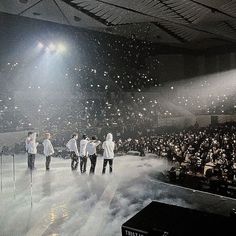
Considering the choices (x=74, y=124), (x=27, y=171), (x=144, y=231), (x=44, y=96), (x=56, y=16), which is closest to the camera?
(x=144, y=231)

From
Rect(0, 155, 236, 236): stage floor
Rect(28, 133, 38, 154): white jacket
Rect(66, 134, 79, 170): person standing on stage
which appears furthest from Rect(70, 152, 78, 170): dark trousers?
Rect(28, 133, 38, 154): white jacket

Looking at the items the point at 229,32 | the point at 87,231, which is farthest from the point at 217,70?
the point at 87,231

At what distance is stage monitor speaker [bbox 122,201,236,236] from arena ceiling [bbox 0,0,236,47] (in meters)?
4.41

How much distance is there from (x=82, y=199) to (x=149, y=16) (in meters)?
4.09

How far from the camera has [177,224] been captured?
1.88 m

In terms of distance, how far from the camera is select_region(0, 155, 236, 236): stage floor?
4055mm

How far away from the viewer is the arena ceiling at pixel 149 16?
19.0 ft

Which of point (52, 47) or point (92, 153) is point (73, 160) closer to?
point (92, 153)

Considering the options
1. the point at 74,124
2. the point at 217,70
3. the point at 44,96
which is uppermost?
the point at 217,70

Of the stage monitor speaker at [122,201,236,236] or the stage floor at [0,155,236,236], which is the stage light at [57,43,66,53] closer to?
the stage floor at [0,155,236,236]

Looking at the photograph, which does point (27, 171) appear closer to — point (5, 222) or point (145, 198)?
point (5, 222)

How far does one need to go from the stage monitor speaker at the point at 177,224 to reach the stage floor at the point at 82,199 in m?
2.00

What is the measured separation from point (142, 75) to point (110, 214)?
5953mm

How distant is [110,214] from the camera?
435cm
